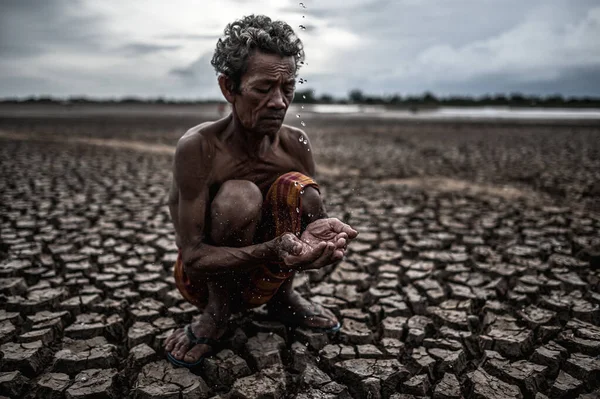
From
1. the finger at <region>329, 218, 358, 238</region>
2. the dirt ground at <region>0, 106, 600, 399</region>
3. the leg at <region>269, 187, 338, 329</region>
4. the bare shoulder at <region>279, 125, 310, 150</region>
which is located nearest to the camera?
the finger at <region>329, 218, 358, 238</region>

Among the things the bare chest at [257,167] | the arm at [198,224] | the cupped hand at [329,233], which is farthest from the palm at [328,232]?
the bare chest at [257,167]

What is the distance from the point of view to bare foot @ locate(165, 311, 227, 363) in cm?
197

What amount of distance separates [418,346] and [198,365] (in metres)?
1.10

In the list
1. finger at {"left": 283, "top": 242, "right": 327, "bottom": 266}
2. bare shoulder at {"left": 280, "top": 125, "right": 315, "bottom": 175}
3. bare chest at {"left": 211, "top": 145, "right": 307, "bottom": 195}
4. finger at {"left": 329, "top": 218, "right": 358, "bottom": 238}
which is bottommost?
finger at {"left": 283, "top": 242, "right": 327, "bottom": 266}

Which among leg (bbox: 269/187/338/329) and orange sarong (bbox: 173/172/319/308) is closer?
orange sarong (bbox: 173/172/319/308)

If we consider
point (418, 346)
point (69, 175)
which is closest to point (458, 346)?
point (418, 346)

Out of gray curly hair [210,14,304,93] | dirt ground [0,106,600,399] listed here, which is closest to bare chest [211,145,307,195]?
gray curly hair [210,14,304,93]

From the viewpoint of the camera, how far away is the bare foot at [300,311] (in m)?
2.29

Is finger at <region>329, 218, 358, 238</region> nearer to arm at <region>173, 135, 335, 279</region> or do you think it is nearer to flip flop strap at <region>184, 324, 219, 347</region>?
arm at <region>173, 135, 335, 279</region>

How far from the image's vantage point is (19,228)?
3.88m

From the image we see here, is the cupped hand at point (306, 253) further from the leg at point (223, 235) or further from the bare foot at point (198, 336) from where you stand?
the bare foot at point (198, 336)

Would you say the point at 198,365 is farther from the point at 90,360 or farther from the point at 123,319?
the point at 123,319

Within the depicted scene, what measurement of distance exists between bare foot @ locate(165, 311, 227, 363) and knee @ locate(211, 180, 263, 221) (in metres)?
0.57

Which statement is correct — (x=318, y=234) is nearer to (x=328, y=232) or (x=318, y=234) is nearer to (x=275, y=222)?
(x=328, y=232)
